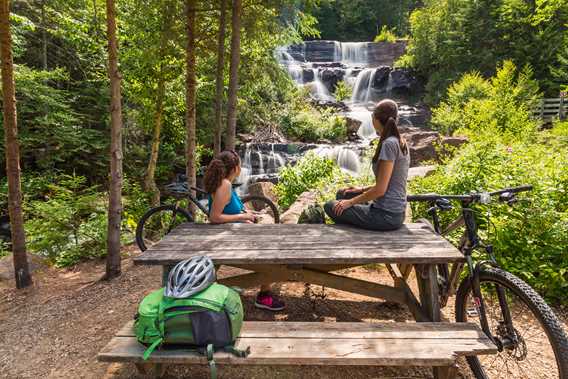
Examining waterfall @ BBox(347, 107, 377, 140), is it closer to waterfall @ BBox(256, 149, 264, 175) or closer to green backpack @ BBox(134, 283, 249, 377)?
waterfall @ BBox(256, 149, 264, 175)

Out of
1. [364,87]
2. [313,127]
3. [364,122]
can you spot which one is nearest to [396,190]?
[313,127]

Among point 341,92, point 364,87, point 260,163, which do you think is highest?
point 364,87

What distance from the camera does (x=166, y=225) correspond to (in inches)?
229

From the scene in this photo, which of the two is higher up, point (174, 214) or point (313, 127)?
point (313, 127)

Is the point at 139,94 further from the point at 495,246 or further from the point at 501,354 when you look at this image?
the point at 501,354

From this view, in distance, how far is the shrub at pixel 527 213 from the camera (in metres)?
3.55

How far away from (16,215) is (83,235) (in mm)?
1452

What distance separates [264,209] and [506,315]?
488 centimetres

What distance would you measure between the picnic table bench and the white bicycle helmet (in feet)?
0.95

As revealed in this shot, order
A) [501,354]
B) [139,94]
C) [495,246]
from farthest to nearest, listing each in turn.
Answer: [139,94] → [495,246] → [501,354]

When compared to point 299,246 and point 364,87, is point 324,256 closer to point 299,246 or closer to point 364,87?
point 299,246

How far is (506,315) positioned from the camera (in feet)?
7.45

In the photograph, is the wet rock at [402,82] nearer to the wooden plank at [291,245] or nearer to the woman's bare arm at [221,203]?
the woman's bare arm at [221,203]

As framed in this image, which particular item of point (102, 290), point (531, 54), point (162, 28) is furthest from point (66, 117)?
point (531, 54)
